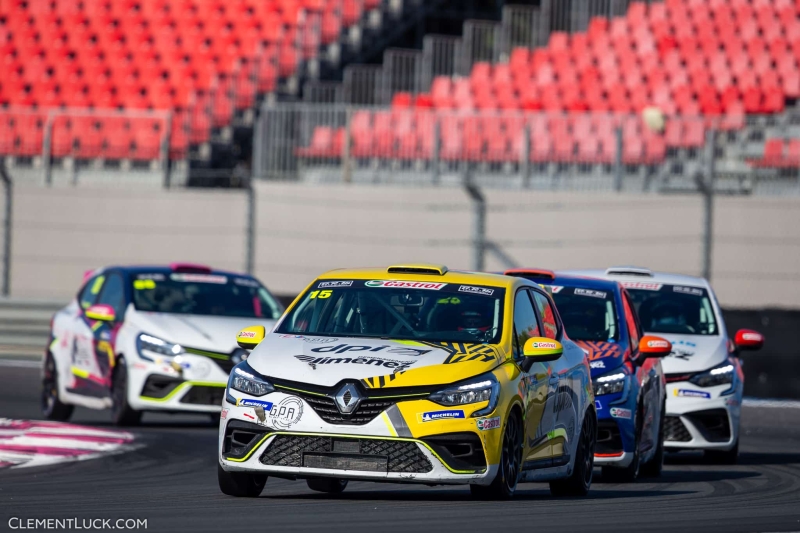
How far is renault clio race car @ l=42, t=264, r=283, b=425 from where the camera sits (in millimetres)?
13734

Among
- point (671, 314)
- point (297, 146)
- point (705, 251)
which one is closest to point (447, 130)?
point (297, 146)

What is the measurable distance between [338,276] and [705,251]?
11624mm

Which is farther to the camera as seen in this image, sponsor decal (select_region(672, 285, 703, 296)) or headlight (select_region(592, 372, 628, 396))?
sponsor decal (select_region(672, 285, 703, 296))

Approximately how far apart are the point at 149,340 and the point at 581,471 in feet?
18.2

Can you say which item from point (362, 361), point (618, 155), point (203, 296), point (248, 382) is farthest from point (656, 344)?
point (618, 155)

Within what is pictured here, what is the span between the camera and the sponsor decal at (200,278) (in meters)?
15.1

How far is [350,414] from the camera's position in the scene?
26.0 feet

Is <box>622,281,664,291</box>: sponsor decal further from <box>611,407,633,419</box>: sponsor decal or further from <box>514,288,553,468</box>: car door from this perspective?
<box>514,288,553,468</box>: car door

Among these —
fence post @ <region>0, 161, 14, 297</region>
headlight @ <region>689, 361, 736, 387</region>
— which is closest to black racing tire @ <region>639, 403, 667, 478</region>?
headlight @ <region>689, 361, 736, 387</region>

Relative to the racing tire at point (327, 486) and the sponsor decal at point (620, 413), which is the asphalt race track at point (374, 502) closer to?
the racing tire at point (327, 486)

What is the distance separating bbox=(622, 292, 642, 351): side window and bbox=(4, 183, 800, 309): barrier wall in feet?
26.4

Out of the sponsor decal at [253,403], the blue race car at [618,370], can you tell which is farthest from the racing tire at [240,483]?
the blue race car at [618,370]

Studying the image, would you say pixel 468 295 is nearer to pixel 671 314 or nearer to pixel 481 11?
pixel 671 314

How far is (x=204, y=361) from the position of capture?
542 inches
